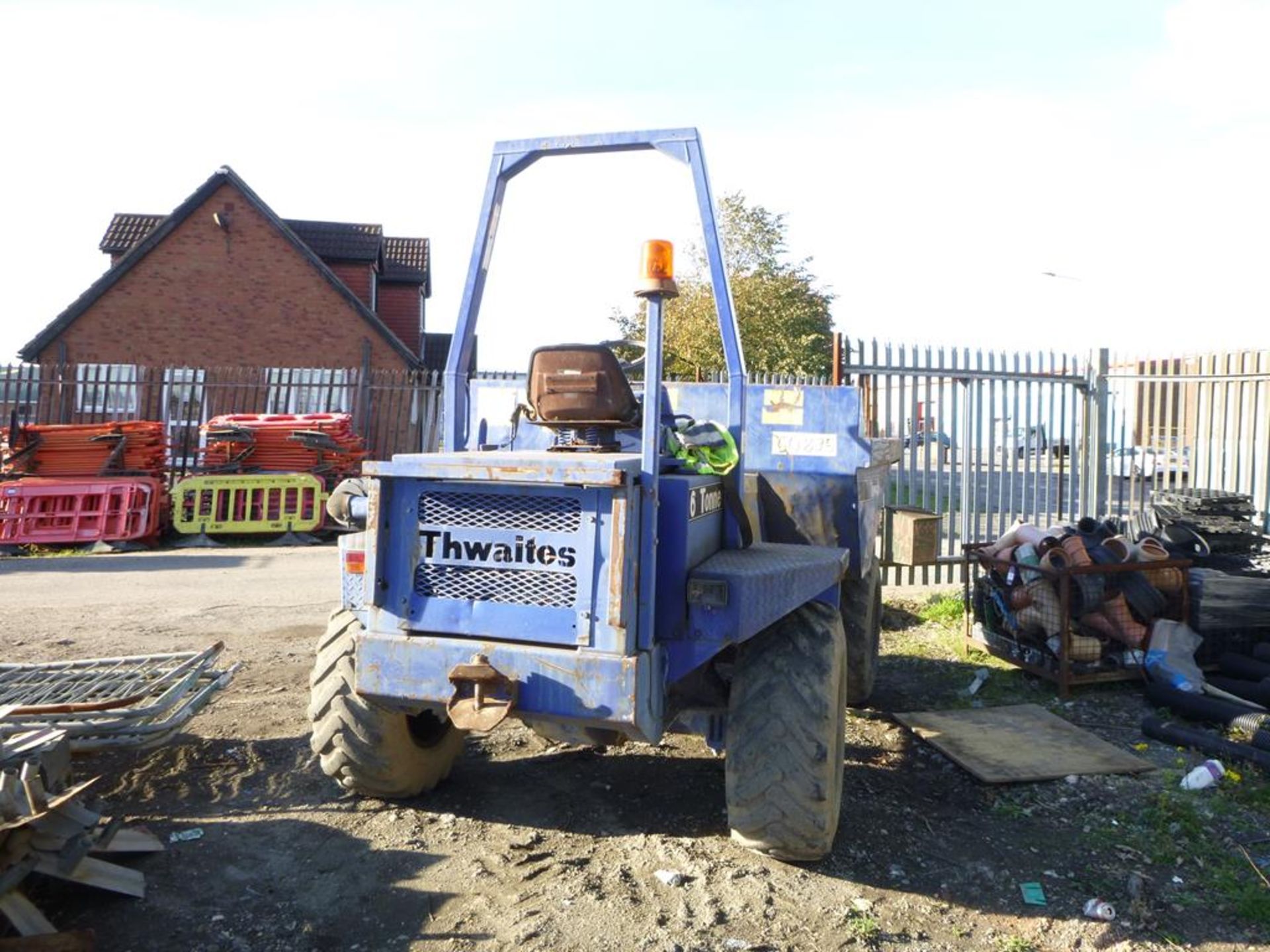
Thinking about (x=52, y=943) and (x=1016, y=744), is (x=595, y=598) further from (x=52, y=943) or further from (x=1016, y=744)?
(x=1016, y=744)

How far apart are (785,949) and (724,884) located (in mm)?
437

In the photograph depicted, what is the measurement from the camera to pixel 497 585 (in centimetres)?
359

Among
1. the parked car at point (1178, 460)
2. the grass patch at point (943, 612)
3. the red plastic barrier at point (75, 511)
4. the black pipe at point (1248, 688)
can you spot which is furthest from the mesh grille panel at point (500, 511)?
the red plastic barrier at point (75, 511)

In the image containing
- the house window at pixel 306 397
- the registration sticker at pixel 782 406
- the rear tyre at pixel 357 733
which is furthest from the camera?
the house window at pixel 306 397

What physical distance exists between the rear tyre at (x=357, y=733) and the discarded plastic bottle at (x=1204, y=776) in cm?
364

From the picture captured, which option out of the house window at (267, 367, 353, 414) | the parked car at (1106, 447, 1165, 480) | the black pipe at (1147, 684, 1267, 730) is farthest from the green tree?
the black pipe at (1147, 684, 1267, 730)

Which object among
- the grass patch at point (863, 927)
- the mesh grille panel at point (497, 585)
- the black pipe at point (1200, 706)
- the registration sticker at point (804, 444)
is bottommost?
the grass patch at point (863, 927)

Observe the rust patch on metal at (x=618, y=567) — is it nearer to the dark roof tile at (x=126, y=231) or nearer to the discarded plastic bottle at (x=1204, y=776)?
the discarded plastic bottle at (x=1204, y=776)

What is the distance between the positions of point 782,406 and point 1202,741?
293 centimetres

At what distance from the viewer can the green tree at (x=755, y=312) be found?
21.8 m

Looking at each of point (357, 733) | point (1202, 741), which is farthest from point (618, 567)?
point (1202, 741)

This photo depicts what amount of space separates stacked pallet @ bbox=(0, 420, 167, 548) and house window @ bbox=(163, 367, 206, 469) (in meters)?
1.15

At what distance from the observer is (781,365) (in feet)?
74.0

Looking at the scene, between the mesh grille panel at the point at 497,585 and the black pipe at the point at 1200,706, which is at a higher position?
the mesh grille panel at the point at 497,585
